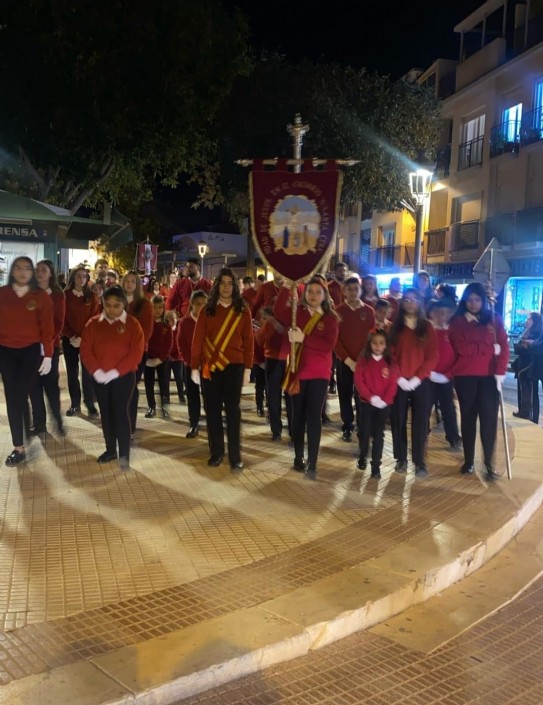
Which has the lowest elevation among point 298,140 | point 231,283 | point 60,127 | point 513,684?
point 513,684

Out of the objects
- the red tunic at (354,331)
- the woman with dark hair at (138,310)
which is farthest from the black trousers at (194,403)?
the red tunic at (354,331)

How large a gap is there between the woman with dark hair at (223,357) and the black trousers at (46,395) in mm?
1839

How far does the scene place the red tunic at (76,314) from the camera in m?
9.09

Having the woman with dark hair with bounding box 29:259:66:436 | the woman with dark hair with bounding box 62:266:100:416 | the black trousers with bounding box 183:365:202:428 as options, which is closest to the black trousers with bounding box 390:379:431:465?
the black trousers with bounding box 183:365:202:428

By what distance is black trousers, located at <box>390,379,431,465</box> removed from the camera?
23.7ft

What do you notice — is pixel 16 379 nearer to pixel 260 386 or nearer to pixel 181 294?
pixel 260 386

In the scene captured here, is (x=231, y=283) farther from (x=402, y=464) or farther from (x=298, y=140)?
(x=402, y=464)

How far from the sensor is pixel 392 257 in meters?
37.2

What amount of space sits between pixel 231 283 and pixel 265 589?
11.3 ft

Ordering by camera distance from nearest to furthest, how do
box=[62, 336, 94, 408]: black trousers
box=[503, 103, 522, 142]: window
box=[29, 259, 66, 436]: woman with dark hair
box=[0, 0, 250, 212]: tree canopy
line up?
box=[29, 259, 66, 436]: woman with dark hair → box=[62, 336, 94, 408]: black trousers → box=[0, 0, 250, 212]: tree canopy → box=[503, 103, 522, 142]: window

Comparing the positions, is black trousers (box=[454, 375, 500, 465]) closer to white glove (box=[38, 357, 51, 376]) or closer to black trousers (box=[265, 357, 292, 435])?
black trousers (box=[265, 357, 292, 435])

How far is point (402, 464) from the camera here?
7430mm

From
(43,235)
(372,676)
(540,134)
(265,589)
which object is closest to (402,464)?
(265,589)

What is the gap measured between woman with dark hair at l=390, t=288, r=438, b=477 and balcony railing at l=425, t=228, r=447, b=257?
25.7 meters
